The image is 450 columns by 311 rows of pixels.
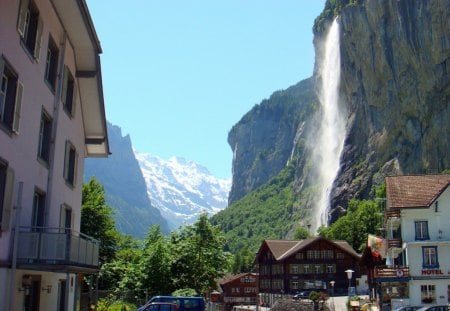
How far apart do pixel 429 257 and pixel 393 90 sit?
73.7 m

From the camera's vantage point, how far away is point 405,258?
143 ft

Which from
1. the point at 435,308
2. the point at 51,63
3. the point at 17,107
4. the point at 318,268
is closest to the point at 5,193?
the point at 17,107

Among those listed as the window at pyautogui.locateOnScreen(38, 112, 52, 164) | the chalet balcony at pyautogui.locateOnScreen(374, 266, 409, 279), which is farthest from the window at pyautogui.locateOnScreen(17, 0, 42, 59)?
the chalet balcony at pyautogui.locateOnScreen(374, 266, 409, 279)

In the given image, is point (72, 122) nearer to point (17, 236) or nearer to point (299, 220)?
point (17, 236)

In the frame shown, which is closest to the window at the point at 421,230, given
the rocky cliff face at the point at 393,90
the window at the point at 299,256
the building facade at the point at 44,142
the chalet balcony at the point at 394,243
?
the chalet balcony at the point at 394,243

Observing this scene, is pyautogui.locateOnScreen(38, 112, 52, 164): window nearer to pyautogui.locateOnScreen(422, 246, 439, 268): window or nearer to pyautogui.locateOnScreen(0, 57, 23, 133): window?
pyautogui.locateOnScreen(0, 57, 23, 133): window

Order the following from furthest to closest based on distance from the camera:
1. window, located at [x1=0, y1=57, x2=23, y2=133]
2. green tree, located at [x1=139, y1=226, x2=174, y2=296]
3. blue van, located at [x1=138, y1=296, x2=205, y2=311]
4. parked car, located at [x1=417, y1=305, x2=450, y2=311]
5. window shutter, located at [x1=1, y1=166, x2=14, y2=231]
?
green tree, located at [x1=139, y1=226, x2=174, y2=296] < blue van, located at [x1=138, y1=296, x2=205, y2=311] < parked car, located at [x1=417, y1=305, x2=450, y2=311] < window, located at [x1=0, y1=57, x2=23, y2=133] < window shutter, located at [x1=1, y1=166, x2=14, y2=231]

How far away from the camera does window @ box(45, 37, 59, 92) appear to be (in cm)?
2048

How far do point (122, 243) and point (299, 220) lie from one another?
101 m

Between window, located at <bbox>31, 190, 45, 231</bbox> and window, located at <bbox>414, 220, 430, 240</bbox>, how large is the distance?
3088cm

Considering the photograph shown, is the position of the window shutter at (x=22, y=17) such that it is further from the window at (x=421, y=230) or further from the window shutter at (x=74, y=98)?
the window at (x=421, y=230)

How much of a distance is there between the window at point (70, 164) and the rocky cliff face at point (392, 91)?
3118 inches

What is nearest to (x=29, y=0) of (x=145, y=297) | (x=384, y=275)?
(x=145, y=297)

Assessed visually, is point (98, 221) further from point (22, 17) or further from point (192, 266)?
point (22, 17)
